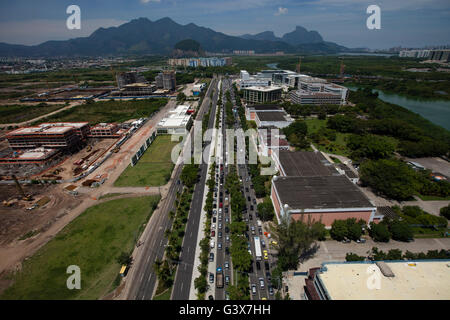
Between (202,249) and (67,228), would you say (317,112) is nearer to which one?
(202,249)

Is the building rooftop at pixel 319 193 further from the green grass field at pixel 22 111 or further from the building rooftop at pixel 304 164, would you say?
the green grass field at pixel 22 111

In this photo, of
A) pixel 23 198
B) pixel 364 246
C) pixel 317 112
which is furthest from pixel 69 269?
pixel 317 112

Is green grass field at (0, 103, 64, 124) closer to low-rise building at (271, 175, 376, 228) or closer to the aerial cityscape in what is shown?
the aerial cityscape

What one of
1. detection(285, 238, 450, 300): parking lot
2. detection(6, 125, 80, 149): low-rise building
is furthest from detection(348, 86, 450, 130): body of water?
detection(6, 125, 80, 149): low-rise building

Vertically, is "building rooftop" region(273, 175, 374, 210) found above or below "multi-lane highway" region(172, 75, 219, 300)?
above

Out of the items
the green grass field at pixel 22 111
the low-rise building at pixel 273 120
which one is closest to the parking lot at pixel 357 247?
the low-rise building at pixel 273 120

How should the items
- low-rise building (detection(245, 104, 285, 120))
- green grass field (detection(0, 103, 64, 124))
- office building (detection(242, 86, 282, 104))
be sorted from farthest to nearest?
office building (detection(242, 86, 282, 104))
green grass field (detection(0, 103, 64, 124))
low-rise building (detection(245, 104, 285, 120))

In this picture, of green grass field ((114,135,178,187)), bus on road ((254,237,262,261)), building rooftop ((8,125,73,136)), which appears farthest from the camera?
building rooftop ((8,125,73,136))
